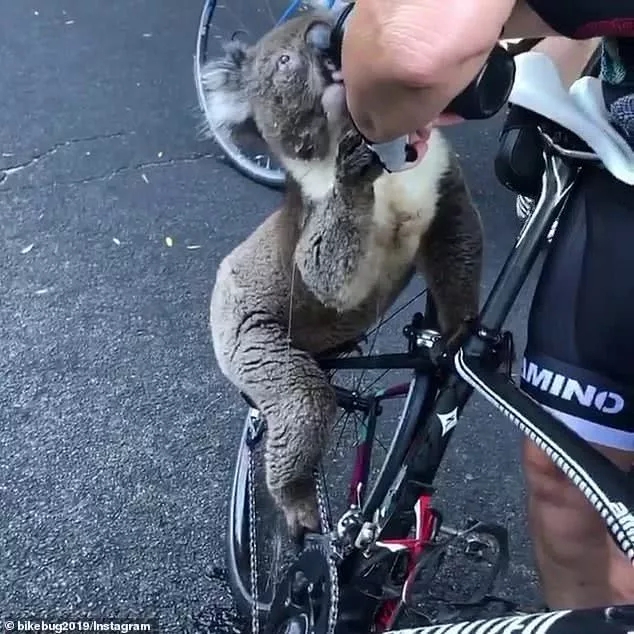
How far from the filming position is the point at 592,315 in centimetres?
180

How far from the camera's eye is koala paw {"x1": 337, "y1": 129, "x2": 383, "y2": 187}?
1.99 metres

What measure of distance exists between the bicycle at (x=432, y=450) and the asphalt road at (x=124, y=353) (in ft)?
1.82

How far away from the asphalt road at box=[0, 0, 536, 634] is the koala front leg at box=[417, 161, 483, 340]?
3.47 ft

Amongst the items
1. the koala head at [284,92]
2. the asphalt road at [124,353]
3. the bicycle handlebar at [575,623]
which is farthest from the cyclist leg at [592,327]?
the asphalt road at [124,353]

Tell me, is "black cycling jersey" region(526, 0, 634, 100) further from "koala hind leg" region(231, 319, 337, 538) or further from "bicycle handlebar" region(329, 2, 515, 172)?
"koala hind leg" region(231, 319, 337, 538)

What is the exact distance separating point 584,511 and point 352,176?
765 mm

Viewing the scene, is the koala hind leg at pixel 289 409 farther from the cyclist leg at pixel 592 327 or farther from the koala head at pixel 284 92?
the cyclist leg at pixel 592 327

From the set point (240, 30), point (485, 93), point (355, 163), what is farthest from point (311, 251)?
point (240, 30)

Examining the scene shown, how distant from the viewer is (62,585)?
2.97 meters

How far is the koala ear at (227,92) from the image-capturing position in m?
2.39

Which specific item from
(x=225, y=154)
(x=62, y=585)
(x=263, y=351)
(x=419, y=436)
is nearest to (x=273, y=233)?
(x=263, y=351)

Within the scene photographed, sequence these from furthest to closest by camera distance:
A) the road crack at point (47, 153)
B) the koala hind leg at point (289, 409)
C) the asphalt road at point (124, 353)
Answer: the road crack at point (47, 153), the asphalt road at point (124, 353), the koala hind leg at point (289, 409)

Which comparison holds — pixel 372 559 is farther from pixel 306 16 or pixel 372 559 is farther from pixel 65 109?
pixel 65 109

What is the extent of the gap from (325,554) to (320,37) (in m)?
0.98
